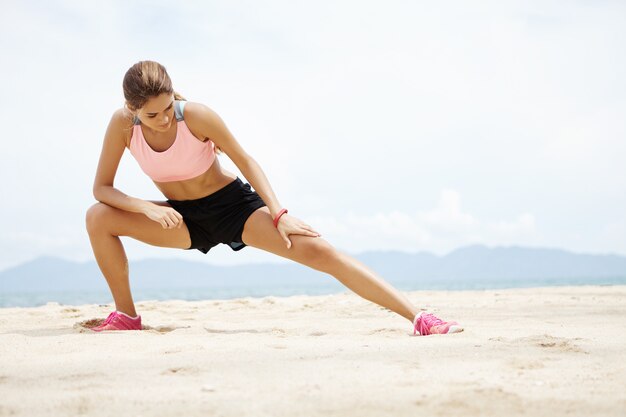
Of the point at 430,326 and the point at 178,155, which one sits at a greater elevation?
the point at 178,155

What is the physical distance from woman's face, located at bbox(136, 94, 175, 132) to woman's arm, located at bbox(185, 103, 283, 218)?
131 mm

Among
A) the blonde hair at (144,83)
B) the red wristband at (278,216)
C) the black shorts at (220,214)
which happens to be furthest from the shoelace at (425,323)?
the blonde hair at (144,83)

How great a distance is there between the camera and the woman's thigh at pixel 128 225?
3568 mm

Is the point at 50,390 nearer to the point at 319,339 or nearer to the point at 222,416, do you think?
the point at 222,416

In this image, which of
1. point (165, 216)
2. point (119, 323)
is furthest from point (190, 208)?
A: point (119, 323)

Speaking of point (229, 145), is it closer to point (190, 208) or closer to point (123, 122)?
point (190, 208)

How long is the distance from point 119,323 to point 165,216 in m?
0.71

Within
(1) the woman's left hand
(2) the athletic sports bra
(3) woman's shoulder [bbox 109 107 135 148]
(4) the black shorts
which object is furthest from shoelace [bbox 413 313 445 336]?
(3) woman's shoulder [bbox 109 107 135 148]

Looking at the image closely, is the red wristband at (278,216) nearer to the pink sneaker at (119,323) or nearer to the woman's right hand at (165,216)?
the woman's right hand at (165,216)

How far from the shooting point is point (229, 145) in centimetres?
348

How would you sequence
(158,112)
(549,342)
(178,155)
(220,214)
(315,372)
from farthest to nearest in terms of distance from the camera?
(220,214)
(178,155)
(158,112)
(549,342)
(315,372)

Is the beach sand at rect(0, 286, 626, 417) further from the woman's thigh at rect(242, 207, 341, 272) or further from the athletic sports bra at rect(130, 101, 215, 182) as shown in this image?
the athletic sports bra at rect(130, 101, 215, 182)

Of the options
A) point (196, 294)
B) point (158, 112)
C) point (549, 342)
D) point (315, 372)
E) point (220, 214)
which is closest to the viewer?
point (315, 372)

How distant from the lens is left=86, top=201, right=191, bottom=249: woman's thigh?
11.7ft
